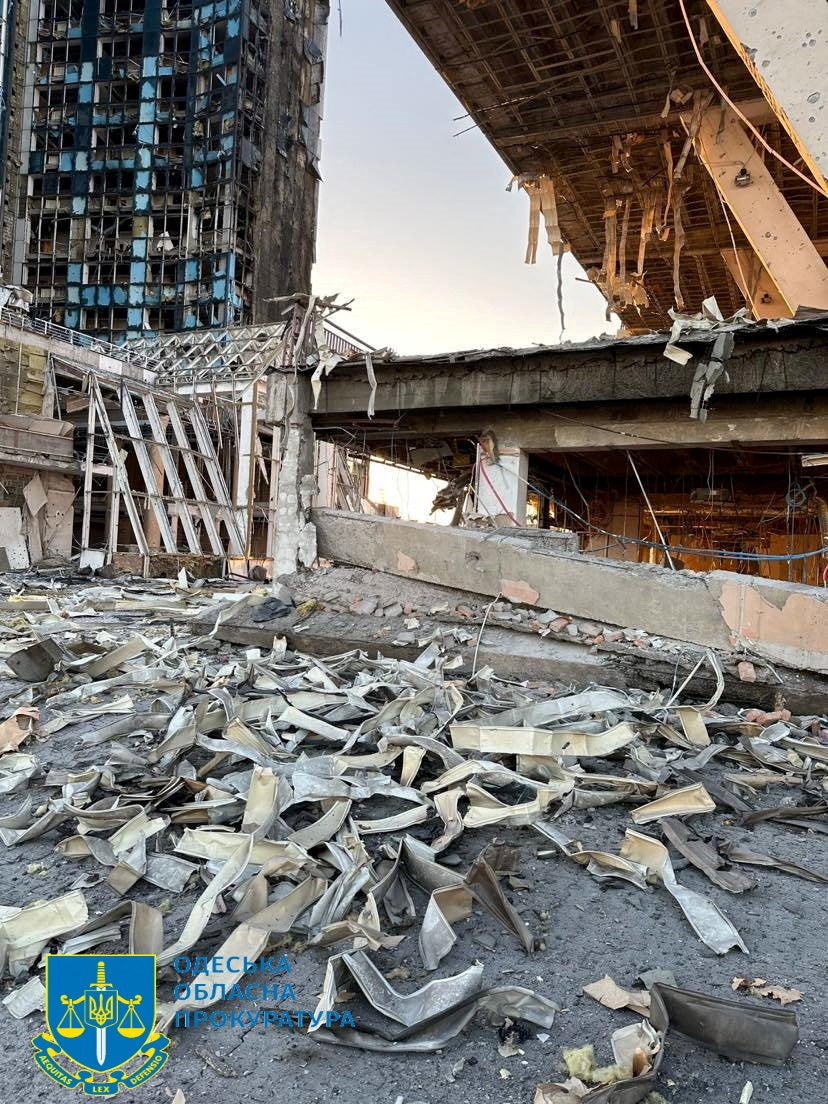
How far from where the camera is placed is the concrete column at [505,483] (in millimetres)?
9703

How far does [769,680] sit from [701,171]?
32.0ft

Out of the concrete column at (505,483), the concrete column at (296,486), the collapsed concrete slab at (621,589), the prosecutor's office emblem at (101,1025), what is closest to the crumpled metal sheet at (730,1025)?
the prosecutor's office emblem at (101,1025)


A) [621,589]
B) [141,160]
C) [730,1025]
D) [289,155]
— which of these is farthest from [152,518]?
[289,155]

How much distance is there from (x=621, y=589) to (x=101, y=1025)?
4.93 meters

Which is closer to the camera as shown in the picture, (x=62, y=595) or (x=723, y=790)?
(x=723, y=790)

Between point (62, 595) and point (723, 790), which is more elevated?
point (723, 790)

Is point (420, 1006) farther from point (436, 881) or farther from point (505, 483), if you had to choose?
point (505, 483)

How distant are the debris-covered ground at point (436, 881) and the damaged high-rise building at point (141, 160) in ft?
129

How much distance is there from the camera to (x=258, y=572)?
19109mm

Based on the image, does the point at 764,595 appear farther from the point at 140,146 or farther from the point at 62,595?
the point at 140,146

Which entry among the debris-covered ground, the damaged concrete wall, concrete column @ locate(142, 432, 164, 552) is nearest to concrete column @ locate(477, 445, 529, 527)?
the debris-covered ground

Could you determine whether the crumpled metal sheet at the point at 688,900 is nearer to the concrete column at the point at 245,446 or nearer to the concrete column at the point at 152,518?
the concrete column at the point at 245,446

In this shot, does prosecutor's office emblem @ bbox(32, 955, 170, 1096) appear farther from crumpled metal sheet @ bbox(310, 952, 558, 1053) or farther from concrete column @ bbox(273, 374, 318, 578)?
concrete column @ bbox(273, 374, 318, 578)

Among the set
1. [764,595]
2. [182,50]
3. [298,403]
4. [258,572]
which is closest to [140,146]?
[182,50]
